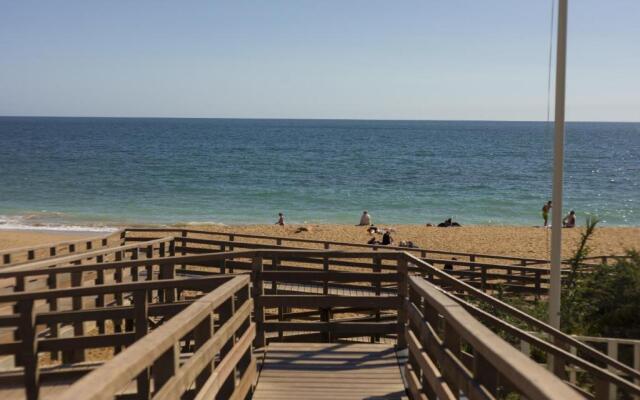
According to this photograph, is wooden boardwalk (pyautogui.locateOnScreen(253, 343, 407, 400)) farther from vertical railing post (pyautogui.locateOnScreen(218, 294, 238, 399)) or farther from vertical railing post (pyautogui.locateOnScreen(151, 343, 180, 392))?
vertical railing post (pyautogui.locateOnScreen(151, 343, 180, 392))

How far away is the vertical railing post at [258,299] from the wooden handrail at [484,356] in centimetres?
200

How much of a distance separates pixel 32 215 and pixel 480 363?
41.1 meters

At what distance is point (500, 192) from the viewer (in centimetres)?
5472

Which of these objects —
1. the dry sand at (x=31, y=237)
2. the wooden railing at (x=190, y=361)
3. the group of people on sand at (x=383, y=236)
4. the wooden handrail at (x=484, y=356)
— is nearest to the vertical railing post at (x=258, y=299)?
the wooden railing at (x=190, y=361)

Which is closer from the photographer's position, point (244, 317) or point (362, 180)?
point (244, 317)

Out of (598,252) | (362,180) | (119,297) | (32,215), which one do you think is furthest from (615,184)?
(119,297)

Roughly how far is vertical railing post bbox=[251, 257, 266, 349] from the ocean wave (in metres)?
26.9

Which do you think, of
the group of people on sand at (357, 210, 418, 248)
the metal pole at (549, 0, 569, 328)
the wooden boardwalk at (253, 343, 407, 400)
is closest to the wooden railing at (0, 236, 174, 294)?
the wooden boardwalk at (253, 343, 407, 400)

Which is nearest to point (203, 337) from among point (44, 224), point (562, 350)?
point (562, 350)

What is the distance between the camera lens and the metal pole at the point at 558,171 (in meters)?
7.84

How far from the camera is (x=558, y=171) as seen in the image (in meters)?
8.16

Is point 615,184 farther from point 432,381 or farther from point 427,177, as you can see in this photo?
point 432,381

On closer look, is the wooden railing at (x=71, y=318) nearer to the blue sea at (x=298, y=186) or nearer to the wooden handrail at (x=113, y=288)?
the wooden handrail at (x=113, y=288)

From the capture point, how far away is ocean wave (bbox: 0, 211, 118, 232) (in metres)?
34.0
